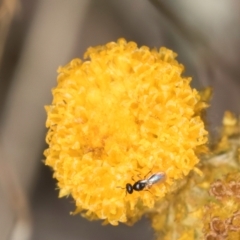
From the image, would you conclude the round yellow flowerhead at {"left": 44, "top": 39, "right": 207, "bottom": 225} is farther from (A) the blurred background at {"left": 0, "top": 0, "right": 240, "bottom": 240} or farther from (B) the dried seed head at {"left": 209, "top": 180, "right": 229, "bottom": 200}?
(A) the blurred background at {"left": 0, "top": 0, "right": 240, "bottom": 240}

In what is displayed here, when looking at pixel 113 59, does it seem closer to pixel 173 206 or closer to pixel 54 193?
pixel 173 206

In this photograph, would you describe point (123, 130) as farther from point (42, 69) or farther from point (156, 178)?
point (42, 69)

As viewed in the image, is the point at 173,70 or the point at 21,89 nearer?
the point at 173,70

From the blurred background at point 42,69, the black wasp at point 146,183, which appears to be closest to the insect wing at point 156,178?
the black wasp at point 146,183

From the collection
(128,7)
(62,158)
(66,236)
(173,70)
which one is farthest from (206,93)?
(66,236)

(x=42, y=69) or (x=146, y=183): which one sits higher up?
(x=42, y=69)

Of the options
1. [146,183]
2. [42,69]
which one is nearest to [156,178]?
[146,183]

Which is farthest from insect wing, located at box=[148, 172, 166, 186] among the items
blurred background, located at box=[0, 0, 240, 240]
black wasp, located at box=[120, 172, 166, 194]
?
blurred background, located at box=[0, 0, 240, 240]
